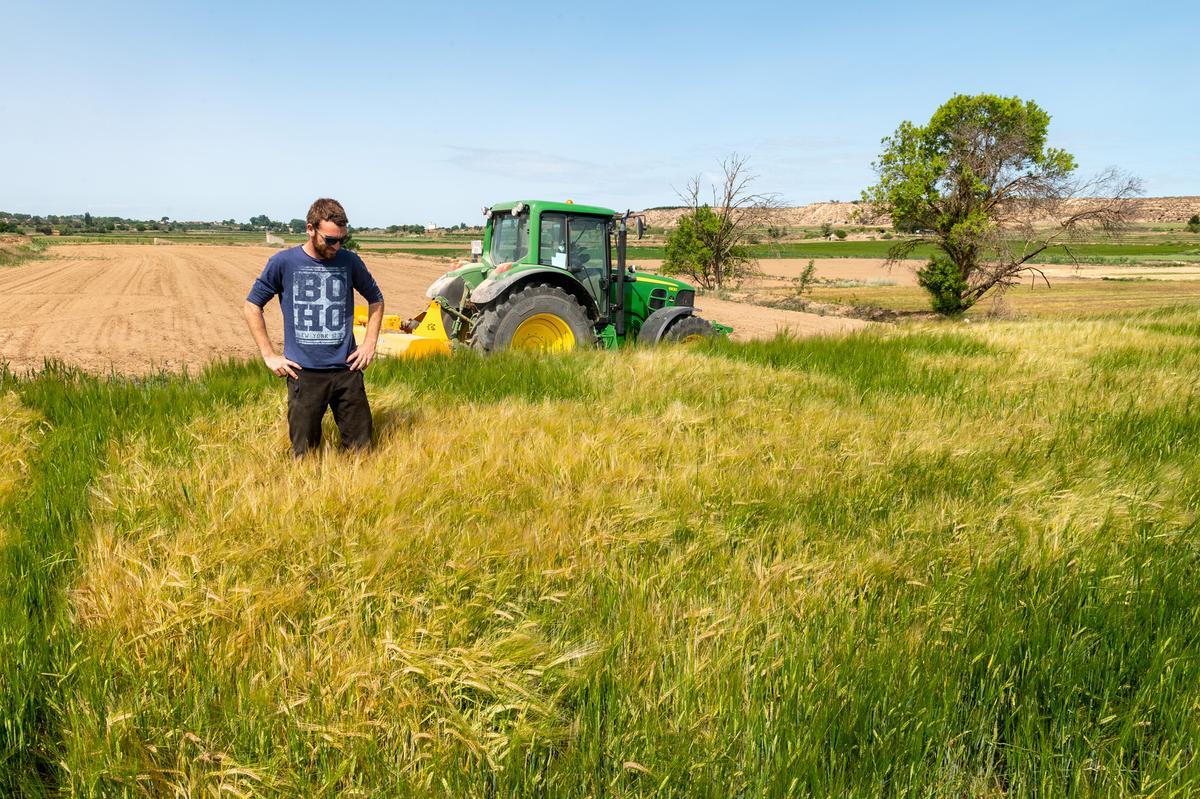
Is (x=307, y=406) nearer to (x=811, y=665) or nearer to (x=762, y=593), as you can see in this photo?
(x=762, y=593)

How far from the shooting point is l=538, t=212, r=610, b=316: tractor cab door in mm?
8609

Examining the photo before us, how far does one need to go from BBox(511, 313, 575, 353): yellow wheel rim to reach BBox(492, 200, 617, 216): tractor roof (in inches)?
55.3

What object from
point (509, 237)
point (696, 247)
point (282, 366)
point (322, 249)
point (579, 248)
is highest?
point (696, 247)

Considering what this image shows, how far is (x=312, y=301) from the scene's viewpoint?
3.63m

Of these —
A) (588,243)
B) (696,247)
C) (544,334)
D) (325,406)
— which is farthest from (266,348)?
(696,247)

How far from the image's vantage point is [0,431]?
13.1 feet

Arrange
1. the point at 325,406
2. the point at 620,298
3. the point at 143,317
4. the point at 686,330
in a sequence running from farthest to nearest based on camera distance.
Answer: the point at 143,317
the point at 686,330
the point at 620,298
the point at 325,406

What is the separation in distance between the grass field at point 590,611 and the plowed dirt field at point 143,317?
11.4 feet

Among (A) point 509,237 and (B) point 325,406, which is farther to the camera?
(A) point 509,237

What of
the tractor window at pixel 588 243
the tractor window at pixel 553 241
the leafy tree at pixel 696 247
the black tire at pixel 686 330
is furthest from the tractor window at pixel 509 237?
the leafy tree at pixel 696 247

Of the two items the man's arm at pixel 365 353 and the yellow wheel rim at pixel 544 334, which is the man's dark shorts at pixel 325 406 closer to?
the man's arm at pixel 365 353

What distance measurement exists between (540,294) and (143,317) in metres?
15.3

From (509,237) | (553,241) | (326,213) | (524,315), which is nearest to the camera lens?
(326,213)

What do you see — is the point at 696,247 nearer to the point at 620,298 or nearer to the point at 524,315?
the point at 620,298
